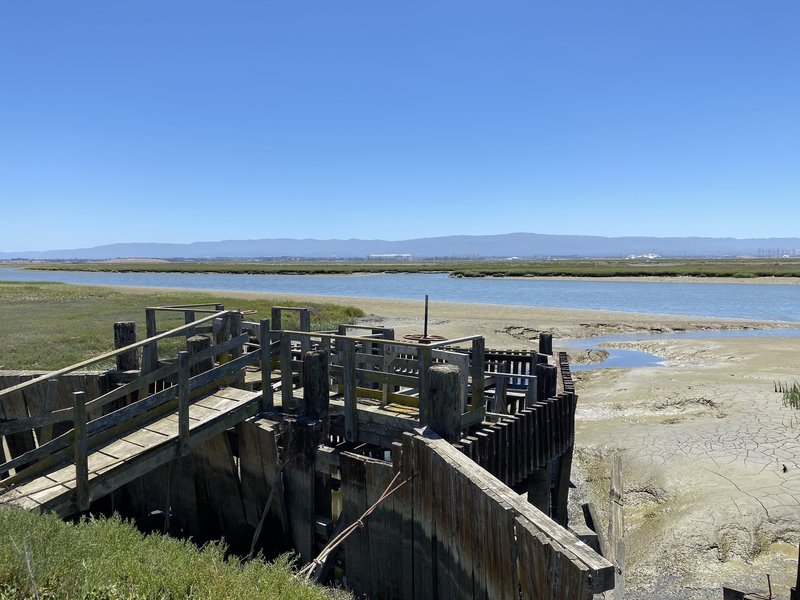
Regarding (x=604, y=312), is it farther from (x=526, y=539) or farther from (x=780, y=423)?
(x=526, y=539)

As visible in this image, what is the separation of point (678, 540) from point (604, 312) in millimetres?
37173

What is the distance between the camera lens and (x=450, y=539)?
5.41 metres

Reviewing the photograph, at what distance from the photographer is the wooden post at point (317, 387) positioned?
26.2 feet

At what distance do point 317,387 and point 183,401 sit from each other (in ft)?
5.77

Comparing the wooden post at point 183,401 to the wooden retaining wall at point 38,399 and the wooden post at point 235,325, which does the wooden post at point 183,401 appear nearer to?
the wooden post at point 235,325

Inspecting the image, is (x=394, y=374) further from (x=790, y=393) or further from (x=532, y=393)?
(x=790, y=393)

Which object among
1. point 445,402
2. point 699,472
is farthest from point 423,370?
point 699,472

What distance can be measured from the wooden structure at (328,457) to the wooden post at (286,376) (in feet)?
0.08

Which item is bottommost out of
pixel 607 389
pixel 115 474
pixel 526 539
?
pixel 607 389

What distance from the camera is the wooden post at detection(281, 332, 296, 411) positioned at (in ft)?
28.2

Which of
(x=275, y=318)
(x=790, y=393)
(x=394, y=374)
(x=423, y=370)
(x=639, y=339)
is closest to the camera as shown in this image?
(x=423, y=370)

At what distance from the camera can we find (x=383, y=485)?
258 inches

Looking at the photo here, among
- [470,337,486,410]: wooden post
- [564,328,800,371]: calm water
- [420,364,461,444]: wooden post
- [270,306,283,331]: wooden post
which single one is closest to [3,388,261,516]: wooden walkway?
[270,306,283,331]: wooden post

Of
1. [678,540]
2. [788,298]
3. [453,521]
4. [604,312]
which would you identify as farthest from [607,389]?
[788,298]
